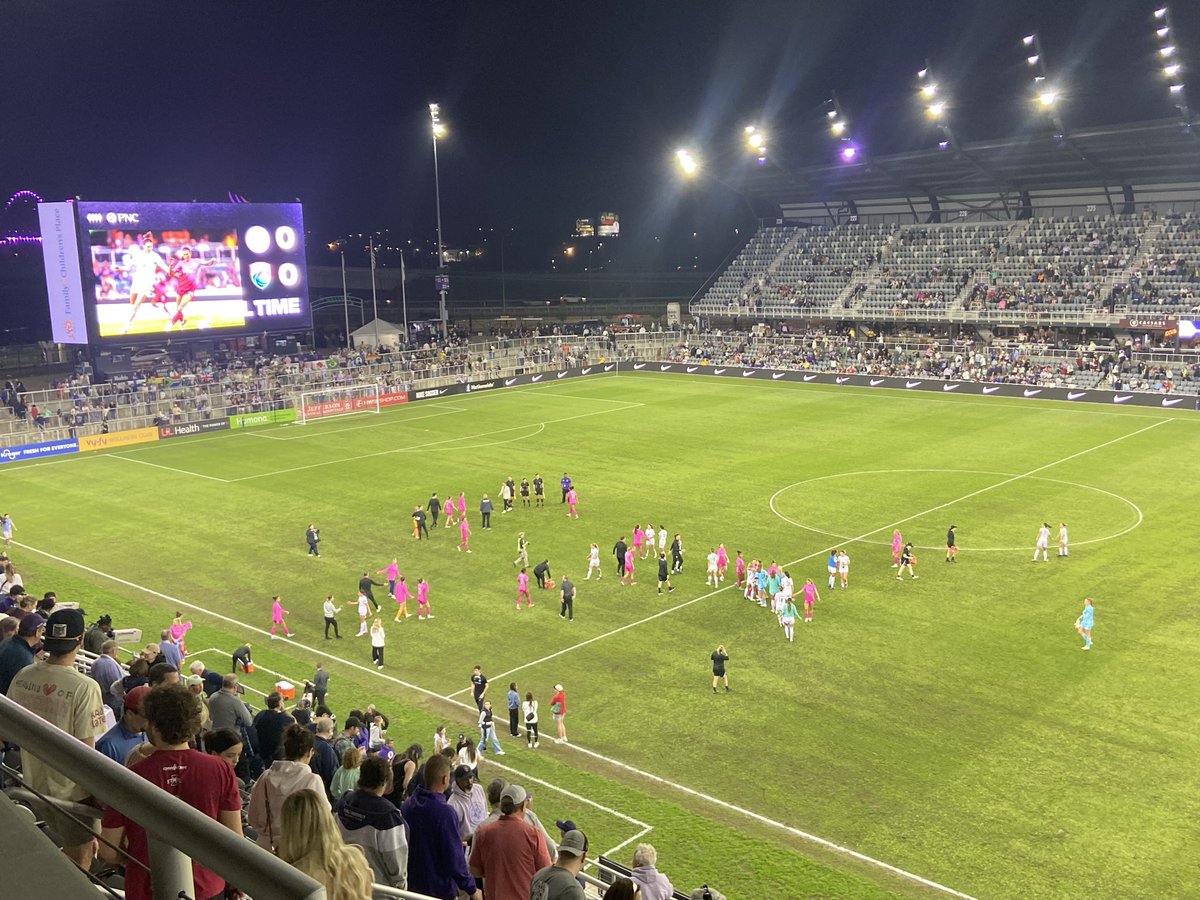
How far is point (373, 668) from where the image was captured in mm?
24531

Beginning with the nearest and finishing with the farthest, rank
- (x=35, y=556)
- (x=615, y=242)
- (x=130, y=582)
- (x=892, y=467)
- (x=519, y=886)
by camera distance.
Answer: (x=519, y=886) < (x=130, y=582) < (x=35, y=556) < (x=892, y=467) < (x=615, y=242)

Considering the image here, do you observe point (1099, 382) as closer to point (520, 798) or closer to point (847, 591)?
point (847, 591)

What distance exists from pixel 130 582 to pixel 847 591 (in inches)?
801

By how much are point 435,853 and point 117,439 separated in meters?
51.2

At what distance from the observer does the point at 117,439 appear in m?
53.1

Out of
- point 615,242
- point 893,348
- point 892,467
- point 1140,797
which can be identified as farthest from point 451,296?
point 1140,797

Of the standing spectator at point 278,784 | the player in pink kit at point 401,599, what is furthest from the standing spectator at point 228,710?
the player in pink kit at point 401,599

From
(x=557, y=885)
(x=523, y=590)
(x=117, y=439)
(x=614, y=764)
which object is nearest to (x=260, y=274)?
(x=117, y=439)

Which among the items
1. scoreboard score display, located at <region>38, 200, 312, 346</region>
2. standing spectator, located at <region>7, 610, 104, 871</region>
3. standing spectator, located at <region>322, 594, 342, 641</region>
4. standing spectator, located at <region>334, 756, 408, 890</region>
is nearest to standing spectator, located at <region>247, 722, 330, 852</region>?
standing spectator, located at <region>334, 756, 408, 890</region>

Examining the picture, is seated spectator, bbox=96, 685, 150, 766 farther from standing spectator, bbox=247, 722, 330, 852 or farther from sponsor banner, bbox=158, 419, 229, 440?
sponsor banner, bbox=158, 419, 229, 440

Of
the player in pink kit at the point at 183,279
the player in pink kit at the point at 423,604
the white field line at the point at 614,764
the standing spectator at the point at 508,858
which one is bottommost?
the white field line at the point at 614,764

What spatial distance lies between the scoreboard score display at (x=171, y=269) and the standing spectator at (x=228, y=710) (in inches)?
1901

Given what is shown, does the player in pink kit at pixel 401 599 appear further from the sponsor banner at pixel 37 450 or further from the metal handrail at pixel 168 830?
the sponsor banner at pixel 37 450

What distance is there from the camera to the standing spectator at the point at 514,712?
2062 cm
